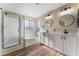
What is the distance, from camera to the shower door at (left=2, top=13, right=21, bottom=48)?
1149 millimetres

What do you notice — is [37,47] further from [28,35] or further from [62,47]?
[62,47]

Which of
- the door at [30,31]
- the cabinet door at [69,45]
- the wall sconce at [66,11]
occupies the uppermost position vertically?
the wall sconce at [66,11]

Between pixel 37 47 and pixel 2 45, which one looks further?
pixel 37 47

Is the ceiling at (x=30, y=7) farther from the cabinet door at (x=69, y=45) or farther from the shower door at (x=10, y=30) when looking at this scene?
the cabinet door at (x=69, y=45)

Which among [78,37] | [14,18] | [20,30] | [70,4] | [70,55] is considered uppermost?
[70,4]

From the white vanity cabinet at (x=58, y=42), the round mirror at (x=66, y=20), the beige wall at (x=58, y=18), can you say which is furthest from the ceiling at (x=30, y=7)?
the white vanity cabinet at (x=58, y=42)

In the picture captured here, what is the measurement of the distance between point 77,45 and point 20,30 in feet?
3.15

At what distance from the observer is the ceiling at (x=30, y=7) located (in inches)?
45.6

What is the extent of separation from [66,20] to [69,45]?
0.42 meters

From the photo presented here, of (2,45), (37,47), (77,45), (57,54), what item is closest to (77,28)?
(77,45)

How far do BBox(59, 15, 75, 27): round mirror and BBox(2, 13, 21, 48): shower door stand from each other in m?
0.71

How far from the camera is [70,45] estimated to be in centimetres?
128

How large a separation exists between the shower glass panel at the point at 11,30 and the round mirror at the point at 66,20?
0.71 meters

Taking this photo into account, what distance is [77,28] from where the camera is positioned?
3.90 feet
